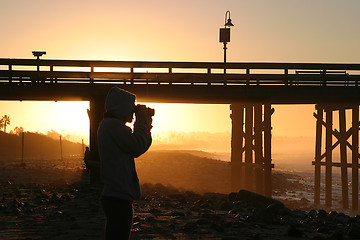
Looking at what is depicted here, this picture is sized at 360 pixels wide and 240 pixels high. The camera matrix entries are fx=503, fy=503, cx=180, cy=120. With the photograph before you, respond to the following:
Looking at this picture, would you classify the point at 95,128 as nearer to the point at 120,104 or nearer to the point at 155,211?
the point at 155,211

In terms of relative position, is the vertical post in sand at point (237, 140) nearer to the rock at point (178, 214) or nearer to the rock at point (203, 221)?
the rock at point (178, 214)

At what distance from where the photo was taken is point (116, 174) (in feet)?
14.1

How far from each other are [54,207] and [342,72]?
1238cm

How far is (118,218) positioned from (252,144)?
17165 millimetres

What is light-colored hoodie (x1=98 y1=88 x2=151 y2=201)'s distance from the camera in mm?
4250

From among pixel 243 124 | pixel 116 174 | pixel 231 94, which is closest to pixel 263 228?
pixel 116 174

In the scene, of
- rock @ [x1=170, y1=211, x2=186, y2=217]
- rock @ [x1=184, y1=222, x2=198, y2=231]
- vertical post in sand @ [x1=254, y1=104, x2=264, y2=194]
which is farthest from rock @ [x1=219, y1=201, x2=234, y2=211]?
vertical post in sand @ [x1=254, y1=104, x2=264, y2=194]

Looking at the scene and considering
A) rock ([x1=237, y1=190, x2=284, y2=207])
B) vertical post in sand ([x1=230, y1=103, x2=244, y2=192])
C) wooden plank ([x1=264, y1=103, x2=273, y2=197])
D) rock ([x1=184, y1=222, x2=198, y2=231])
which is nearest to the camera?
rock ([x1=184, y1=222, x2=198, y2=231])

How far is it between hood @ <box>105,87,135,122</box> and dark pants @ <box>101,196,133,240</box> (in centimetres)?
73

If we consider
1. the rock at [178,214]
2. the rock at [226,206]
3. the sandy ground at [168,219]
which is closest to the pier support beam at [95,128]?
the sandy ground at [168,219]

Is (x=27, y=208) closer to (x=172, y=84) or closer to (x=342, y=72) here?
(x=172, y=84)

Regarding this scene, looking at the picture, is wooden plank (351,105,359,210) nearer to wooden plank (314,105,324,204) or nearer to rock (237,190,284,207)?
wooden plank (314,105,324,204)

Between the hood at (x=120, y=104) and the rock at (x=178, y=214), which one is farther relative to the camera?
the rock at (x=178, y=214)

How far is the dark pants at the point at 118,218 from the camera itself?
4.25m
